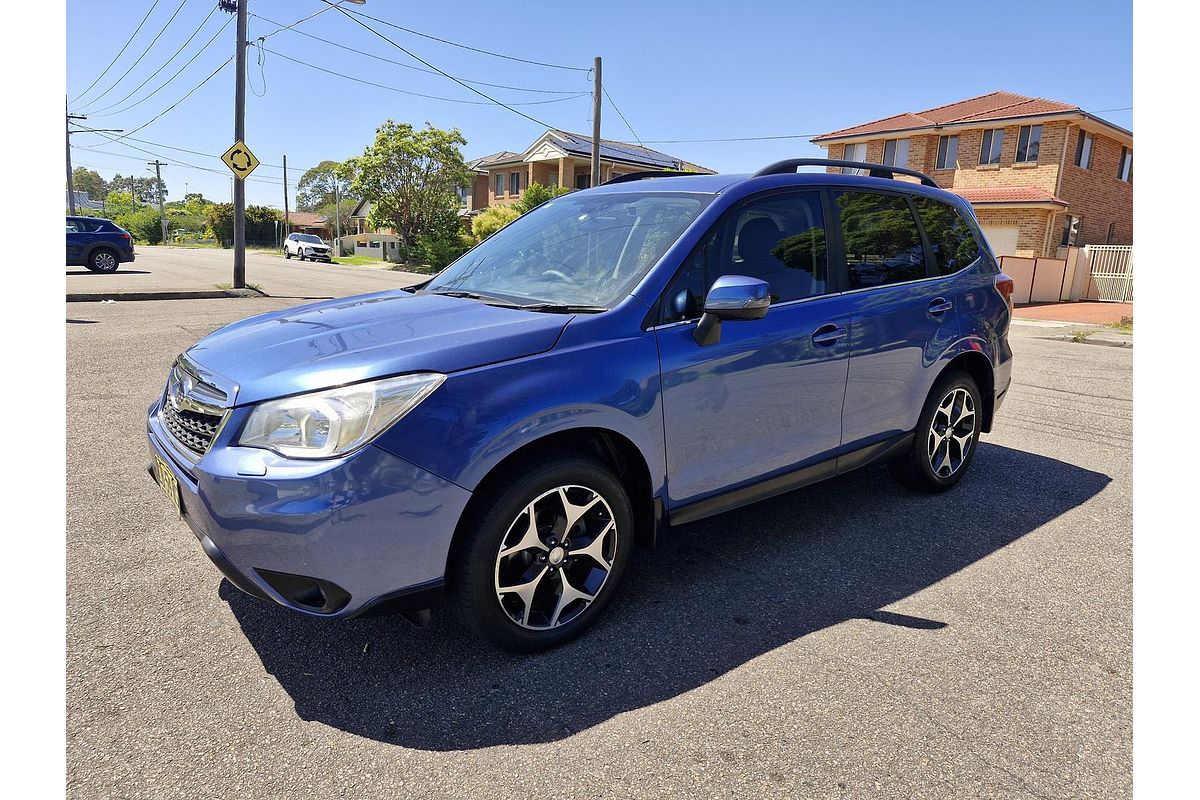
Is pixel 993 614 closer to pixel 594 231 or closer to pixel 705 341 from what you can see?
pixel 705 341

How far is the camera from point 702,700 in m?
2.70

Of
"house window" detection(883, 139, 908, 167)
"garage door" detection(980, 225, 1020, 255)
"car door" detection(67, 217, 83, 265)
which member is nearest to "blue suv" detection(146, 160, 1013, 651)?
"car door" detection(67, 217, 83, 265)

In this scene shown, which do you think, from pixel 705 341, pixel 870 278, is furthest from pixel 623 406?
pixel 870 278

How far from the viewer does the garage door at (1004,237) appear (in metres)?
28.0

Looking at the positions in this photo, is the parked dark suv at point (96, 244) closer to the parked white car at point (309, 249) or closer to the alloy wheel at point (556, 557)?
the alloy wheel at point (556, 557)

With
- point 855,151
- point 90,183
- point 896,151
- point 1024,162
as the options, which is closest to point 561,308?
point 1024,162

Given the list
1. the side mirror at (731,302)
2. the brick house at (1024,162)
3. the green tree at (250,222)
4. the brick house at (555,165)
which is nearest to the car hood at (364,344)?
the side mirror at (731,302)

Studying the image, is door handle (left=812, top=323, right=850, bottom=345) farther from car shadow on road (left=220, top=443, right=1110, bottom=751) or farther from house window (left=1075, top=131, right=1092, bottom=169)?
house window (left=1075, top=131, right=1092, bottom=169)

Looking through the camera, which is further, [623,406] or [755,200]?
[755,200]

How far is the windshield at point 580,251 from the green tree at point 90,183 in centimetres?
16338

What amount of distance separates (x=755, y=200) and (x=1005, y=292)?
2.43 m

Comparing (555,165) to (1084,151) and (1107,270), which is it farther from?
(1107,270)

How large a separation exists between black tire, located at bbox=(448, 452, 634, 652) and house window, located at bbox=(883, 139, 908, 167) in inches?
1262

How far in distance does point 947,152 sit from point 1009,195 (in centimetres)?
409
